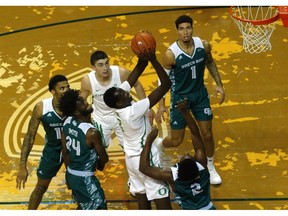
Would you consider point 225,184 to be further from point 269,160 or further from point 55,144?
point 55,144

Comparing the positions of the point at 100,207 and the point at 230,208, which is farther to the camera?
the point at 230,208

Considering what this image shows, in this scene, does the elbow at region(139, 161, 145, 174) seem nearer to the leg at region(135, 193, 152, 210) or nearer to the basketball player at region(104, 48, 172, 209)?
the basketball player at region(104, 48, 172, 209)

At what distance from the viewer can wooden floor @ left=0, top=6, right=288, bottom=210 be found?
839 centimetres

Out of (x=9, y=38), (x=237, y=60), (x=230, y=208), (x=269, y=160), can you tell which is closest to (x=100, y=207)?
(x=230, y=208)

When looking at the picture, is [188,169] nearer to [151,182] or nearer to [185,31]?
[151,182]

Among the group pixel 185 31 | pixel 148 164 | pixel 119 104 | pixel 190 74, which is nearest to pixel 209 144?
pixel 190 74

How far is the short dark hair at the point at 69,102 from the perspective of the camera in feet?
23.5

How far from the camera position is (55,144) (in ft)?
25.2

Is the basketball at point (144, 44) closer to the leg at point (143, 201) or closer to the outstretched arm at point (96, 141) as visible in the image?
the outstretched arm at point (96, 141)

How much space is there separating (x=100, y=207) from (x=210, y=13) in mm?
5372

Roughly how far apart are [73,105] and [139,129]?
2.04ft

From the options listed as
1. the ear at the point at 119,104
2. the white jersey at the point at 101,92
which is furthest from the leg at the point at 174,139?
the ear at the point at 119,104

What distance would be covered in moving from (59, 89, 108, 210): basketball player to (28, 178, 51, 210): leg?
2.25 ft

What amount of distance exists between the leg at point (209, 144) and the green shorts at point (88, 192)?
157 cm
